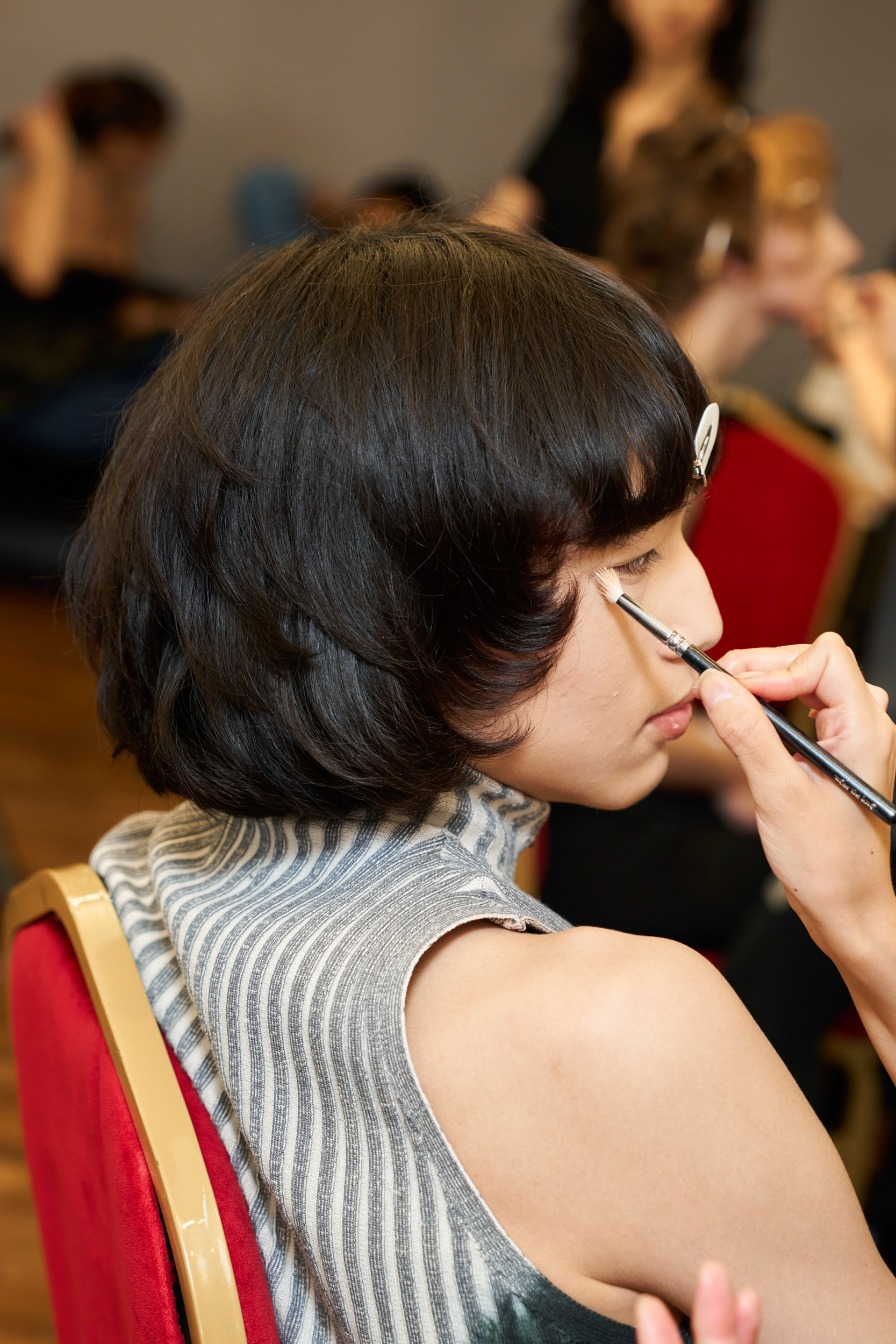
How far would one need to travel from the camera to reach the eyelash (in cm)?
63

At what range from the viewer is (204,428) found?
0.60 meters

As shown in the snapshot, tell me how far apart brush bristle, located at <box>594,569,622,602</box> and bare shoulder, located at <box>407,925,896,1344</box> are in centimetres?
19

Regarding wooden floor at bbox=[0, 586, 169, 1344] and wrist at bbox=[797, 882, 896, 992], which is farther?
wooden floor at bbox=[0, 586, 169, 1344]

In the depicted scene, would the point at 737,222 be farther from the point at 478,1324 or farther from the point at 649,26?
the point at 478,1324

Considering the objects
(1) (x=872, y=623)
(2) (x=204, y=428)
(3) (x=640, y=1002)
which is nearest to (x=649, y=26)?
(1) (x=872, y=623)

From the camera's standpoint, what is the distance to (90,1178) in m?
0.62

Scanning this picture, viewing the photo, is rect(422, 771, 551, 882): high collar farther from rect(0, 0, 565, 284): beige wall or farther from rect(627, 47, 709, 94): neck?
rect(0, 0, 565, 284): beige wall

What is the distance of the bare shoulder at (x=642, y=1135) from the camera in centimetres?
47

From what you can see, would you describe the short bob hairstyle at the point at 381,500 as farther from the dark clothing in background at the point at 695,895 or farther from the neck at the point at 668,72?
the neck at the point at 668,72

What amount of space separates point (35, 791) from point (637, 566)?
7.08 ft

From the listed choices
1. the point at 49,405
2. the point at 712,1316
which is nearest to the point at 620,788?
the point at 712,1316

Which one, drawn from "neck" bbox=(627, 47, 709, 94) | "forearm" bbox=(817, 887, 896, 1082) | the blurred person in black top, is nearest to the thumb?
"forearm" bbox=(817, 887, 896, 1082)

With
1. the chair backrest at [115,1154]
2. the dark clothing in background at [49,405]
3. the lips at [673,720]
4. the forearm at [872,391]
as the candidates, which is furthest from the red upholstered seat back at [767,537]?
the dark clothing in background at [49,405]

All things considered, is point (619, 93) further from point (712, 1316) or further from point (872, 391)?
point (712, 1316)
